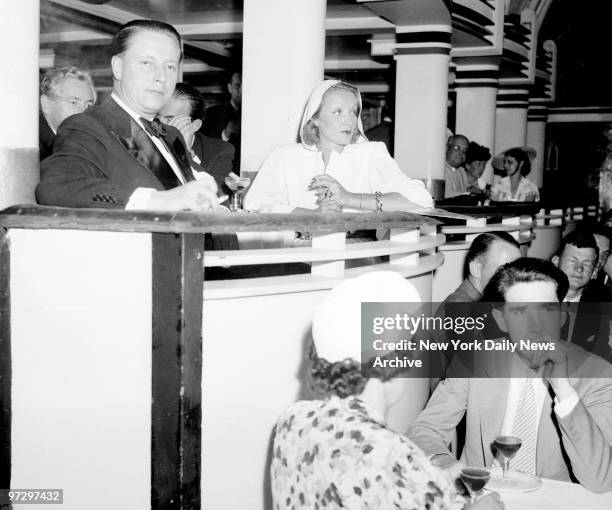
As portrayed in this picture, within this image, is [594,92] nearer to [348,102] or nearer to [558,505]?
[348,102]

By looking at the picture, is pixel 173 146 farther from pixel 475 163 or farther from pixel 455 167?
pixel 475 163

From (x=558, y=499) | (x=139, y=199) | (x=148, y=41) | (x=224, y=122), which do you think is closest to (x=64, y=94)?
(x=148, y=41)

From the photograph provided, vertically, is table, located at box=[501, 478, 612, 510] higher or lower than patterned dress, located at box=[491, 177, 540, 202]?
lower

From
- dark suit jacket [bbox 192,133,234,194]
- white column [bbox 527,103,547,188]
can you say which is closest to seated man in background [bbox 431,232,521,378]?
dark suit jacket [bbox 192,133,234,194]

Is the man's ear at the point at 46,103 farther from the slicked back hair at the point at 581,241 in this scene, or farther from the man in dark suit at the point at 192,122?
the slicked back hair at the point at 581,241

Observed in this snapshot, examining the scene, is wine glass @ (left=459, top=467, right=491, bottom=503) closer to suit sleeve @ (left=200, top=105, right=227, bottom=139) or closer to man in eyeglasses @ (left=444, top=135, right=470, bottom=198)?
suit sleeve @ (left=200, top=105, right=227, bottom=139)

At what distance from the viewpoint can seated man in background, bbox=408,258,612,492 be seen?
2098 mm

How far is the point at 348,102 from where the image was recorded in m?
3.25

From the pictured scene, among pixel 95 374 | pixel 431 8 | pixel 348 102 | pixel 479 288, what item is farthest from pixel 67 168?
pixel 431 8

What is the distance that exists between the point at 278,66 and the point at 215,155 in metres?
1.00

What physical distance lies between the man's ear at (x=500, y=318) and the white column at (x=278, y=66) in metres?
2.24

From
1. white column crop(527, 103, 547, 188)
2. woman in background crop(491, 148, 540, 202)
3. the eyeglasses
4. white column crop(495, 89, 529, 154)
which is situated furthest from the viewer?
white column crop(527, 103, 547, 188)

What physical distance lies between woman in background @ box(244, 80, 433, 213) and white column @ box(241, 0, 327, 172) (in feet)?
3.60

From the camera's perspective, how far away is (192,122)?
12.1ft
